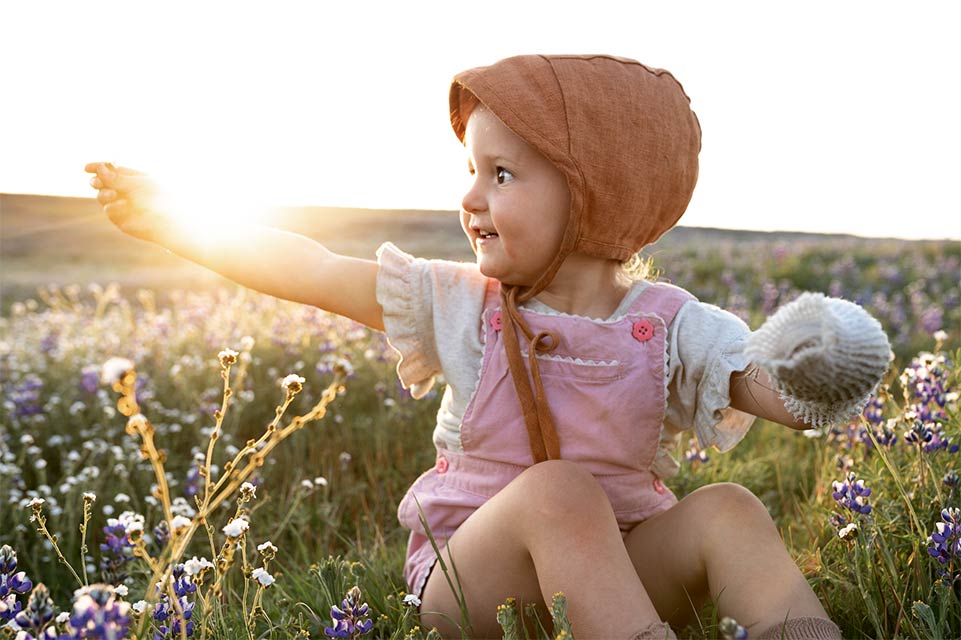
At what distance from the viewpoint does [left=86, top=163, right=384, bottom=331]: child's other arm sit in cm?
283

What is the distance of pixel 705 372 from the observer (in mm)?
2668

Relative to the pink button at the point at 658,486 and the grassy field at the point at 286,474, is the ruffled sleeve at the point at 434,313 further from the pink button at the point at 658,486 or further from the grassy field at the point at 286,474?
the pink button at the point at 658,486

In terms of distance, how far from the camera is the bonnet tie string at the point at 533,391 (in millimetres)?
2641

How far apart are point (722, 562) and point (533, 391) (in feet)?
2.15

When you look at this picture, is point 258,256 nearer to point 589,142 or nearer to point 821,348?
point 589,142

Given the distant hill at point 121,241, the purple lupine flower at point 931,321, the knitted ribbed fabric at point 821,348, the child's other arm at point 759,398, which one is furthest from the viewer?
the distant hill at point 121,241

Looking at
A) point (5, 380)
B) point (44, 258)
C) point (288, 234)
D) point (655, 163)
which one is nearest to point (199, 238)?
point (288, 234)

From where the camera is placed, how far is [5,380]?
579cm

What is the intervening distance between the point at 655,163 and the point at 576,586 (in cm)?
114

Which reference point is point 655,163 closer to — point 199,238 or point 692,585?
point 692,585

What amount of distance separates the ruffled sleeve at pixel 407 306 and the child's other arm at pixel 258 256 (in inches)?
1.8

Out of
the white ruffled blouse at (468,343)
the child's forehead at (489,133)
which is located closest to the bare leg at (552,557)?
the white ruffled blouse at (468,343)

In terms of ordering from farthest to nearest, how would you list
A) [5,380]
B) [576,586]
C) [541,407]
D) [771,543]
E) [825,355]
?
[5,380]
[541,407]
[771,543]
[576,586]
[825,355]

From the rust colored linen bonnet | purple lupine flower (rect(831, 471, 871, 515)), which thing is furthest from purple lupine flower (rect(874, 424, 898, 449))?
the rust colored linen bonnet
